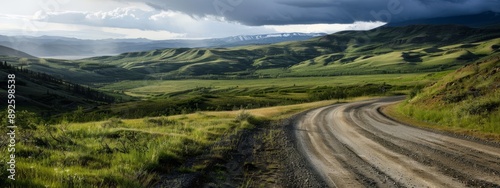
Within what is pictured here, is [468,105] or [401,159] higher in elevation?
[468,105]

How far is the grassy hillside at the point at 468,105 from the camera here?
19.8 metres

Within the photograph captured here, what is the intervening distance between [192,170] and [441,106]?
2228 centimetres

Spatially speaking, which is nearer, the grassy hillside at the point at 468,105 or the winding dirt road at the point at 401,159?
the winding dirt road at the point at 401,159

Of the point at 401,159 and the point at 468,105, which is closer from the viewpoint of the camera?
the point at 401,159

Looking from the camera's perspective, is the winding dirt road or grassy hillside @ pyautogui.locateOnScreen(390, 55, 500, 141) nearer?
A: the winding dirt road

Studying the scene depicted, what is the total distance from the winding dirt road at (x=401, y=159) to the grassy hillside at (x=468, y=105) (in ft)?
9.15

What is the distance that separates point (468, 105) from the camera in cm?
2262

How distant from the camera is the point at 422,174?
10820 millimetres

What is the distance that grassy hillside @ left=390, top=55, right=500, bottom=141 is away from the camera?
1984 centimetres

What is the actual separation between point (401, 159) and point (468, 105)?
1258 cm

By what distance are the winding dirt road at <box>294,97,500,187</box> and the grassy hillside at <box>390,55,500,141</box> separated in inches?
110

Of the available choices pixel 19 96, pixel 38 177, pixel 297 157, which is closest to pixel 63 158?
pixel 38 177

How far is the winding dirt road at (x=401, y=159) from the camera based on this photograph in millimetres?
10234

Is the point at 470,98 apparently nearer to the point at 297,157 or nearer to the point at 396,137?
the point at 396,137
